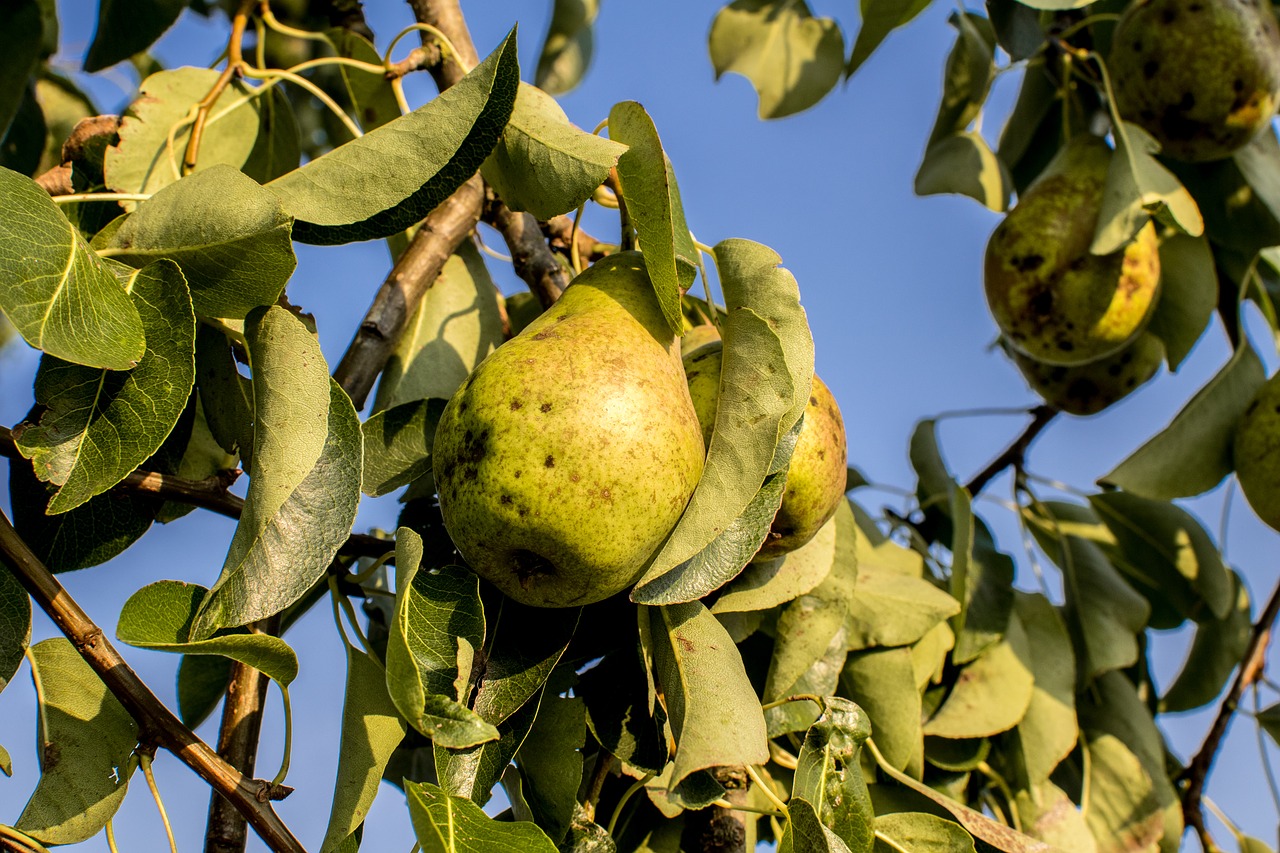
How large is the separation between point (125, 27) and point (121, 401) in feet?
4.22

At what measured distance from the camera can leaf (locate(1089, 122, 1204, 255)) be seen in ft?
6.14

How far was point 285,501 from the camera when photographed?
947 millimetres

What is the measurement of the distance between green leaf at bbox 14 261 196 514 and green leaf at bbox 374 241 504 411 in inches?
17.6

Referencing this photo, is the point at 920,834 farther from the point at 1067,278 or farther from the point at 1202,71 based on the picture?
the point at 1202,71

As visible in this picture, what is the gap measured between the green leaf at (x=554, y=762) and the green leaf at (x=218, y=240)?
1.66ft

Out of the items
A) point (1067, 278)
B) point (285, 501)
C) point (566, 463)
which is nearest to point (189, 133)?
point (285, 501)

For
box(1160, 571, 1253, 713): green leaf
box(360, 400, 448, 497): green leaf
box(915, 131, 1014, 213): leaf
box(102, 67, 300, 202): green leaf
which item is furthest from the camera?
box(1160, 571, 1253, 713): green leaf

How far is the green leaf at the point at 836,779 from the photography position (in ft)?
3.61

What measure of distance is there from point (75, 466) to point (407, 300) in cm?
56

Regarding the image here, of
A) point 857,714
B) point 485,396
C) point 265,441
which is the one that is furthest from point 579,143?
point 857,714

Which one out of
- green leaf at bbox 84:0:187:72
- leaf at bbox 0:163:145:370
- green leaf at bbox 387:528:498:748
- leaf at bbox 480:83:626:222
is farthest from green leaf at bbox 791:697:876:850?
green leaf at bbox 84:0:187:72

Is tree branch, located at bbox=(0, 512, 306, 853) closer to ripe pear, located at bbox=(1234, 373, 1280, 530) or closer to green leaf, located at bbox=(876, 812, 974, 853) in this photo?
green leaf, located at bbox=(876, 812, 974, 853)

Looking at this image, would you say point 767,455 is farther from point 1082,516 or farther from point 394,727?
point 1082,516

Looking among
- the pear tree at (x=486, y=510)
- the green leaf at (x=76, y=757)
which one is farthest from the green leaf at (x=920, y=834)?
the green leaf at (x=76, y=757)
